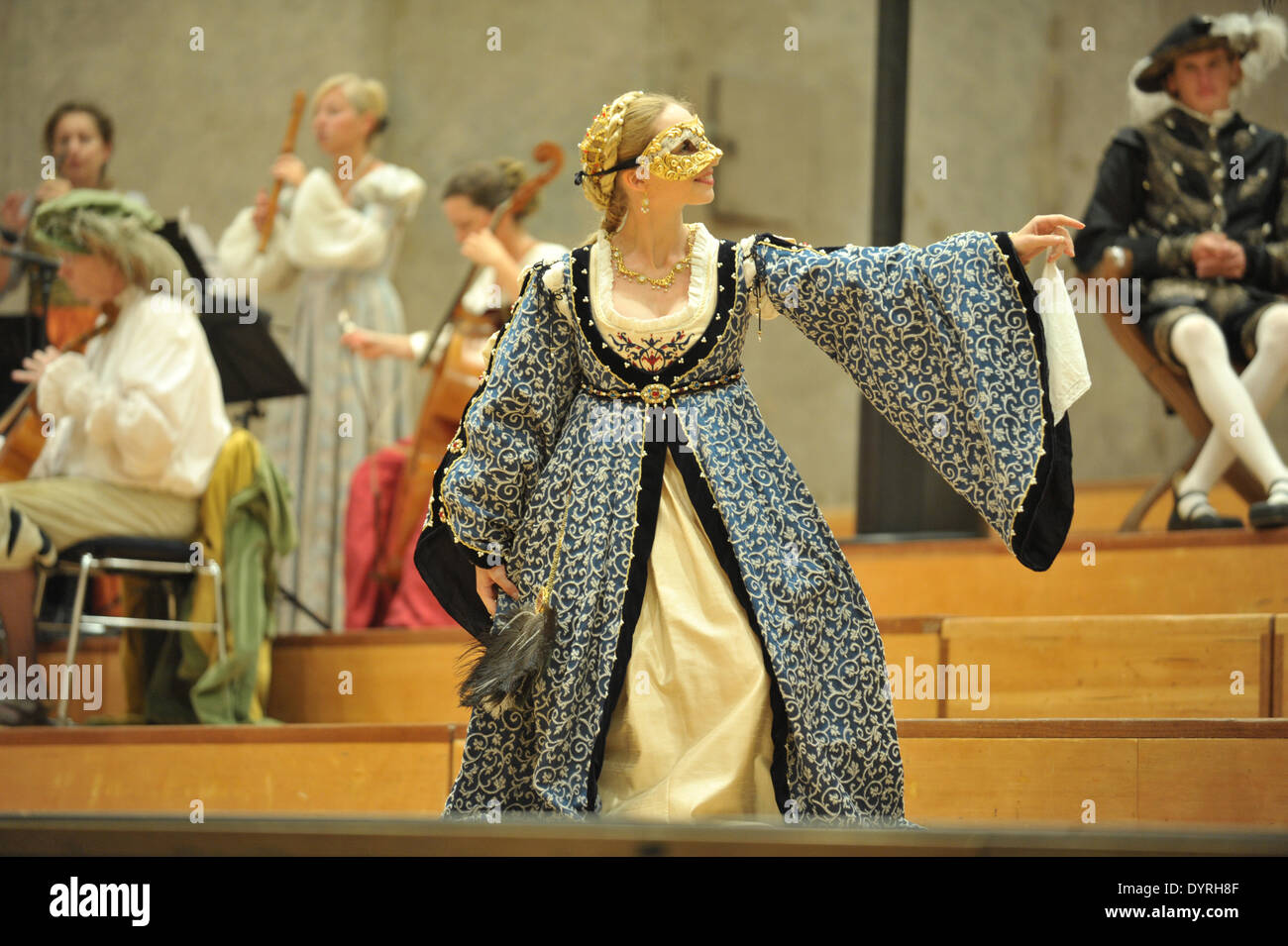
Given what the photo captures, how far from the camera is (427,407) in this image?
17.1 feet

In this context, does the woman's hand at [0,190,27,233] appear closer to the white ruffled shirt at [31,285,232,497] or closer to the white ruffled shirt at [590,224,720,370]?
the white ruffled shirt at [31,285,232,497]

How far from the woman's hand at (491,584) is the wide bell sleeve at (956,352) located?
68 cm

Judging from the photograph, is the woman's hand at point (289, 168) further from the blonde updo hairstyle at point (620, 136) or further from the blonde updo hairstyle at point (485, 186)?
the blonde updo hairstyle at point (620, 136)

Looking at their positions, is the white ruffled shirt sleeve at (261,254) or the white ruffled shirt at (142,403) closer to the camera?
the white ruffled shirt at (142,403)

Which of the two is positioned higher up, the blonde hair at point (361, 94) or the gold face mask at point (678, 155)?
the blonde hair at point (361, 94)

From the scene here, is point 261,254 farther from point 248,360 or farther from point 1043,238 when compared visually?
point 1043,238

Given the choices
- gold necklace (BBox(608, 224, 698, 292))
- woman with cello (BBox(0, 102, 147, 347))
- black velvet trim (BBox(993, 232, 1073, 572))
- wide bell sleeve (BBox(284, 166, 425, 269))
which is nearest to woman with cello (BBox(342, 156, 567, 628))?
wide bell sleeve (BBox(284, 166, 425, 269))

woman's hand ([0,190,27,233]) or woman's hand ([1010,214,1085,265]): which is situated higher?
woman's hand ([1010,214,1085,265])

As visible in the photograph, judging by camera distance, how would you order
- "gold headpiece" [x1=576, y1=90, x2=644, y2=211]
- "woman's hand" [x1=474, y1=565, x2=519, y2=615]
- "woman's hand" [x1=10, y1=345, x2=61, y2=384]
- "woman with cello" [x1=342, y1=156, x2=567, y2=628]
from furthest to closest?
"woman with cello" [x1=342, y1=156, x2=567, y2=628] < "woman's hand" [x1=10, y1=345, x2=61, y2=384] < "gold headpiece" [x1=576, y1=90, x2=644, y2=211] < "woman's hand" [x1=474, y1=565, x2=519, y2=615]

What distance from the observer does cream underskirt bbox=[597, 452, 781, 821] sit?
259 cm

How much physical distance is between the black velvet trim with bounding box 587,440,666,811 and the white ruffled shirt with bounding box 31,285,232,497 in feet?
7.13

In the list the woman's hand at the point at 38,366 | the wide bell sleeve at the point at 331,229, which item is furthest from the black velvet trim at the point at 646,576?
the wide bell sleeve at the point at 331,229

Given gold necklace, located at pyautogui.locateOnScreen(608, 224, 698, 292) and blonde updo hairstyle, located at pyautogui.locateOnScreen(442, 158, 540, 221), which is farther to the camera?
blonde updo hairstyle, located at pyautogui.locateOnScreen(442, 158, 540, 221)

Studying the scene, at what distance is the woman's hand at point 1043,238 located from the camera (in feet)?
8.80
